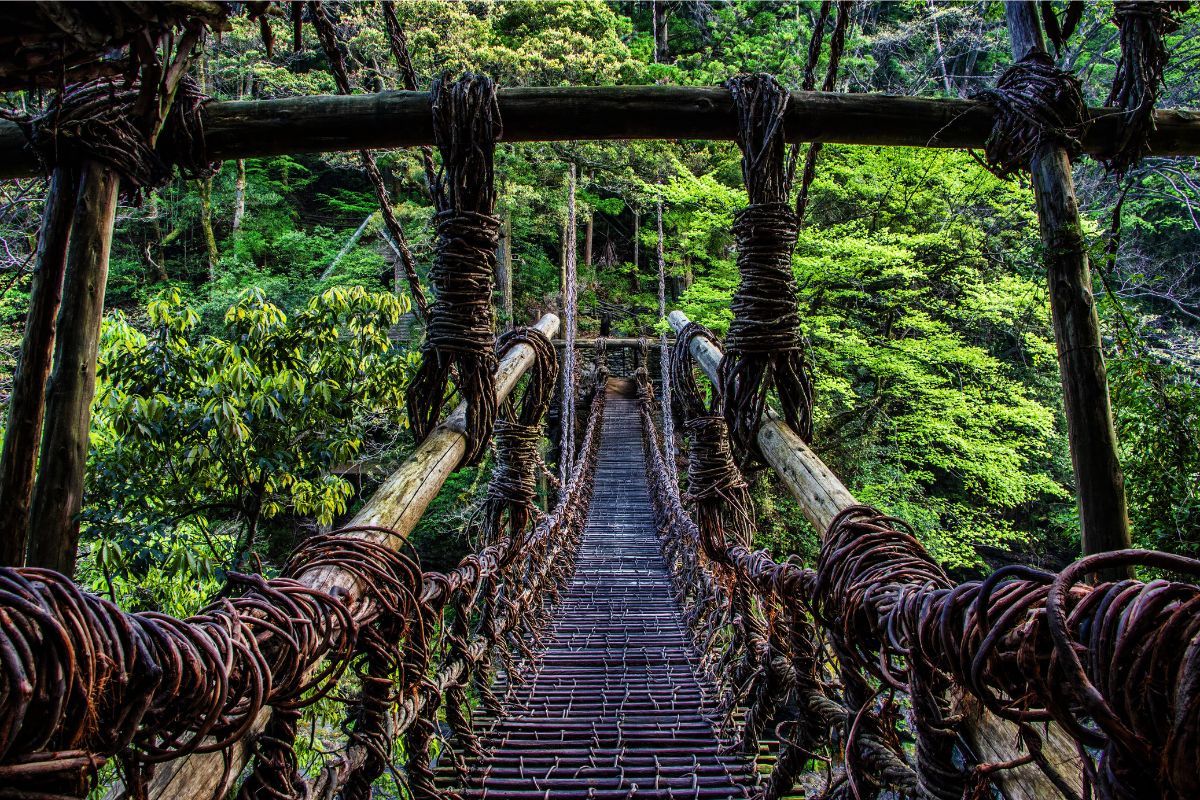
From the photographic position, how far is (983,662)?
0.60 m

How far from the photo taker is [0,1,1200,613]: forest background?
8.95 ft

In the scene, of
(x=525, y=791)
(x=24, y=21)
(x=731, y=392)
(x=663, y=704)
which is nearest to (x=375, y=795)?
(x=525, y=791)

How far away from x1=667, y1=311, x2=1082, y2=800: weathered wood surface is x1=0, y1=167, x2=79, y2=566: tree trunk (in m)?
1.80

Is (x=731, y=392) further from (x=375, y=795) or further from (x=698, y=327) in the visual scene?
(x=375, y=795)

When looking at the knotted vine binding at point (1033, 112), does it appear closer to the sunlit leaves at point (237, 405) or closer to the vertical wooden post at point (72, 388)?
the vertical wooden post at point (72, 388)

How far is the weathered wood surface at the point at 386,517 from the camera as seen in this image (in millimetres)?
733

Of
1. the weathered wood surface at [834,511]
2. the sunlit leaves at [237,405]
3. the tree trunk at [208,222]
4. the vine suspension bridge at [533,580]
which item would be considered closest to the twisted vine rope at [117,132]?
the vine suspension bridge at [533,580]

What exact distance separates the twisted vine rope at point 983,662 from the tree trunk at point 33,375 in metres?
1.81

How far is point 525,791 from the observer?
162cm

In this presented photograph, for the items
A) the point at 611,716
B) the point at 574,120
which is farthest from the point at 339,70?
the point at 611,716

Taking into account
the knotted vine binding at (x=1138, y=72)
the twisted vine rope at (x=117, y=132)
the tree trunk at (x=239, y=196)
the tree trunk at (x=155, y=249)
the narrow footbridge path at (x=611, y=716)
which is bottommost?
the narrow footbridge path at (x=611, y=716)

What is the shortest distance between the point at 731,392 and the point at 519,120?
0.88 m

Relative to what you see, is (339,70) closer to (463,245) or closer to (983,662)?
(463,245)

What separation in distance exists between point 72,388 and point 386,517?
2.77ft
